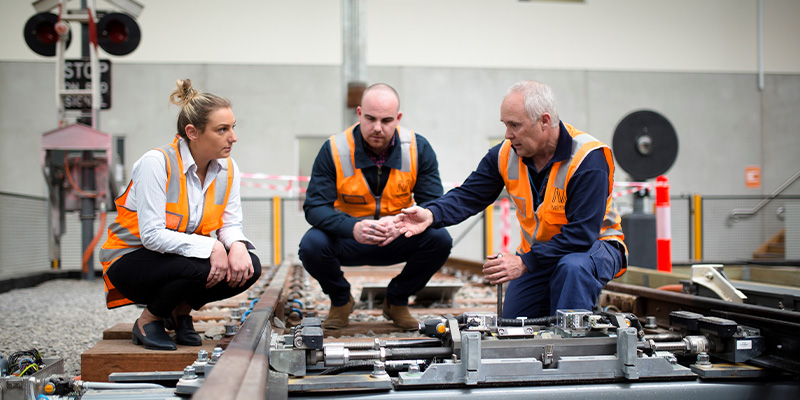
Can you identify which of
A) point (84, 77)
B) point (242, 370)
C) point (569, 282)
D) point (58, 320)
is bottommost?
point (58, 320)

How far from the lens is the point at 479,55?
12.9 metres

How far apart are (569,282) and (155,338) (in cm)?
172

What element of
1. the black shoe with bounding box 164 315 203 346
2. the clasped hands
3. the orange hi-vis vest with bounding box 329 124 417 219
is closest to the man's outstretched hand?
the orange hi-vis vest with bounding box 329 124 417 219

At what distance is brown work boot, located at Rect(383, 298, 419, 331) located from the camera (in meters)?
3.34

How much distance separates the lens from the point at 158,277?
2.48 m

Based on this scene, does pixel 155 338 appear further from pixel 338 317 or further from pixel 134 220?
pixel 338 317

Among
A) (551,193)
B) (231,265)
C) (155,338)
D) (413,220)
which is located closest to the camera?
(155,338)

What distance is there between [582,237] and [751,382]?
0.85 metres

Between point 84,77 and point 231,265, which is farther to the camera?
point 84,77

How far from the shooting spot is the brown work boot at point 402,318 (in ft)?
11.0

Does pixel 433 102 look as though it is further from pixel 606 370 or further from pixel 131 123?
pixel 606 370

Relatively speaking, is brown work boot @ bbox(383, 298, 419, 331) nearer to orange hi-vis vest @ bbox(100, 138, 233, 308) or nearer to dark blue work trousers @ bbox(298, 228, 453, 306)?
dark blue work trousers @ bbox(298, 228, 453, 306)

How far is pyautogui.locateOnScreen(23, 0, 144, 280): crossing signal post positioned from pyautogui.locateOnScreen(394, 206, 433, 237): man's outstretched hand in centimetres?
628

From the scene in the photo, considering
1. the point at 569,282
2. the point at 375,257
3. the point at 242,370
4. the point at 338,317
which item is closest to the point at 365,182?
the point at 375,257
